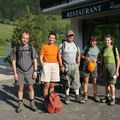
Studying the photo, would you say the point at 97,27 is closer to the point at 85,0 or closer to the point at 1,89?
the point at 85,0

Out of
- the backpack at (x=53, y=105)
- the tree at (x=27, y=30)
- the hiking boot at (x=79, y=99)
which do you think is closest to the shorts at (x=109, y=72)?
the hiking boot at (x=79, y=99)

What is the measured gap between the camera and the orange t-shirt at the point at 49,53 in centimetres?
798

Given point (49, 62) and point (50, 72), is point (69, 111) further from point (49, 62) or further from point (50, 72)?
point (49, 62)

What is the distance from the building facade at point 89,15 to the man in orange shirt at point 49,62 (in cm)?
380

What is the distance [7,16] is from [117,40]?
75265 mm

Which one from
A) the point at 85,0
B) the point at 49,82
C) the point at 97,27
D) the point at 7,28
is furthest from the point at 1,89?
the point at 7,28

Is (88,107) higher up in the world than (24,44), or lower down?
lower down

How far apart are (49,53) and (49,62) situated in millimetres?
214

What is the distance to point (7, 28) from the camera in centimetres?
7375

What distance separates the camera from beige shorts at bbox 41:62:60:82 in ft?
26.2

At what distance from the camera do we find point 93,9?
40.1 feet

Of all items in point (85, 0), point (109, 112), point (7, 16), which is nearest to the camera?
point (109, 112)

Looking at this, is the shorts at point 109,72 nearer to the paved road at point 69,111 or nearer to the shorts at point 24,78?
the paved road at point 69,111

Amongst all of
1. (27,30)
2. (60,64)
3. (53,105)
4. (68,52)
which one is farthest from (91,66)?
(27,30)
